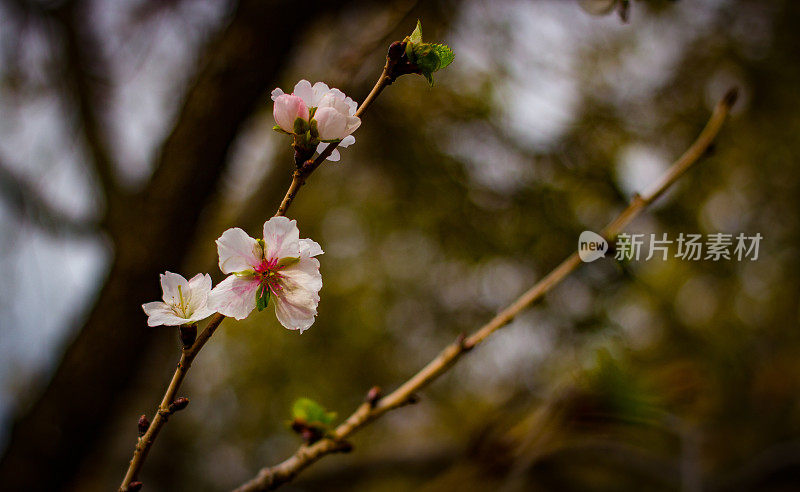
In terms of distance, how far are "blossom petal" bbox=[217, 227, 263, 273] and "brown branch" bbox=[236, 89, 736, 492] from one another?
4.7 inches

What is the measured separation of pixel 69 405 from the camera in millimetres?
927

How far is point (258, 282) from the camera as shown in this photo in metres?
0.24

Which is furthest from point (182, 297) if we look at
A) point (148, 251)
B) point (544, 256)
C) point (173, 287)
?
point (544, 256)

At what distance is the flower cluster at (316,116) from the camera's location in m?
0.23

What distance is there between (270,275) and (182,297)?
41 mm

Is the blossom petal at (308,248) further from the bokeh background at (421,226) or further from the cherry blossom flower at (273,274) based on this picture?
the bokeh background at (421,226)

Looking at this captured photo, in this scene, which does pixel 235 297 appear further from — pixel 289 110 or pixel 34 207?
pixel 34 207

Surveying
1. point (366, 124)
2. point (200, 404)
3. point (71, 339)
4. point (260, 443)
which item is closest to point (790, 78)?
point (366, 124)

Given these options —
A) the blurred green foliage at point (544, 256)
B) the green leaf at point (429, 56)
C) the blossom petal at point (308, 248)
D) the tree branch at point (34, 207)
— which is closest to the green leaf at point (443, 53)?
the green leaf at point (429, 56)

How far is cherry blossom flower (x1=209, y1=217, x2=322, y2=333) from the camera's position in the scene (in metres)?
0.23

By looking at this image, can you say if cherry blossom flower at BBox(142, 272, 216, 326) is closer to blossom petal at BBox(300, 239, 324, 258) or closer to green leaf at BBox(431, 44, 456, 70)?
blossom petal at BBox(300, 239, 324, 258)

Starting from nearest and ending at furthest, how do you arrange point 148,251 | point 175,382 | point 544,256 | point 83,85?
point 175,382 → point 148,251 → point 544,256 → point 83,85

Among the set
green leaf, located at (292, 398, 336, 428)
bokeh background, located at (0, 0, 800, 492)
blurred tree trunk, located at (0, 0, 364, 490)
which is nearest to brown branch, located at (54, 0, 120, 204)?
bokeh background, located at (0, 0, 800, 492)

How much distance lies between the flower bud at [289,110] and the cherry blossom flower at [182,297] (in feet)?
0.25
